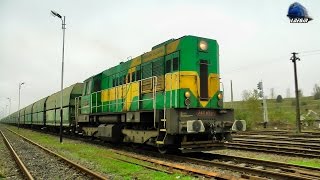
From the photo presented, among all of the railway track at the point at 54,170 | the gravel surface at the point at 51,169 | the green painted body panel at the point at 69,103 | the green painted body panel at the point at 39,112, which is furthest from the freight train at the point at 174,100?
the green painted body panel at the point at 39,112

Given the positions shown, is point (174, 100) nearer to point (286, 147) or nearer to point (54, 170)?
point (54, 170)

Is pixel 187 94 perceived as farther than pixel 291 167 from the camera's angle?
Yes

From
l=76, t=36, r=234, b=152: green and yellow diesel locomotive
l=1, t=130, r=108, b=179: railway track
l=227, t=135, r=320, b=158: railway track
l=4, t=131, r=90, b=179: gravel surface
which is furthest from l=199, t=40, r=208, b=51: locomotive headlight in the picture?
l=4, t=131, r=90, b=179: gravel surface

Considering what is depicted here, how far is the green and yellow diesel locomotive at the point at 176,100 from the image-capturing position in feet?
35.4

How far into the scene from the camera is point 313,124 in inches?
1517

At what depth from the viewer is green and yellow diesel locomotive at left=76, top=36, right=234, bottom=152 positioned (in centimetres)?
1079

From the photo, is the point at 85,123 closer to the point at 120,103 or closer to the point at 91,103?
the point at 91,103

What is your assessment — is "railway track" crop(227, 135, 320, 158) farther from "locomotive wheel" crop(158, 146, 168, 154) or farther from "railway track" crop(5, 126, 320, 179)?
"locomotive wheel" crop(158, 146, 168, 154)

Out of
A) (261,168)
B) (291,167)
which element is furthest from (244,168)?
(291,167)

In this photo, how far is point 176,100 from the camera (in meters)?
11.1

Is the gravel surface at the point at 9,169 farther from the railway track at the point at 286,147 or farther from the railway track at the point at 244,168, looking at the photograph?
the railway track at the point at 286,147

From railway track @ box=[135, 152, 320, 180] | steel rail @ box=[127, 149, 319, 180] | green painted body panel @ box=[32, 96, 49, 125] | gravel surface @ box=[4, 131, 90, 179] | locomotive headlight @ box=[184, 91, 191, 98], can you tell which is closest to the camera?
steel rail @ box=[127, 149, 319, 180]

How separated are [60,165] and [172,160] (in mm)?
3616

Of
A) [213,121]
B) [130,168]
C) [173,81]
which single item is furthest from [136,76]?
[130,168]
